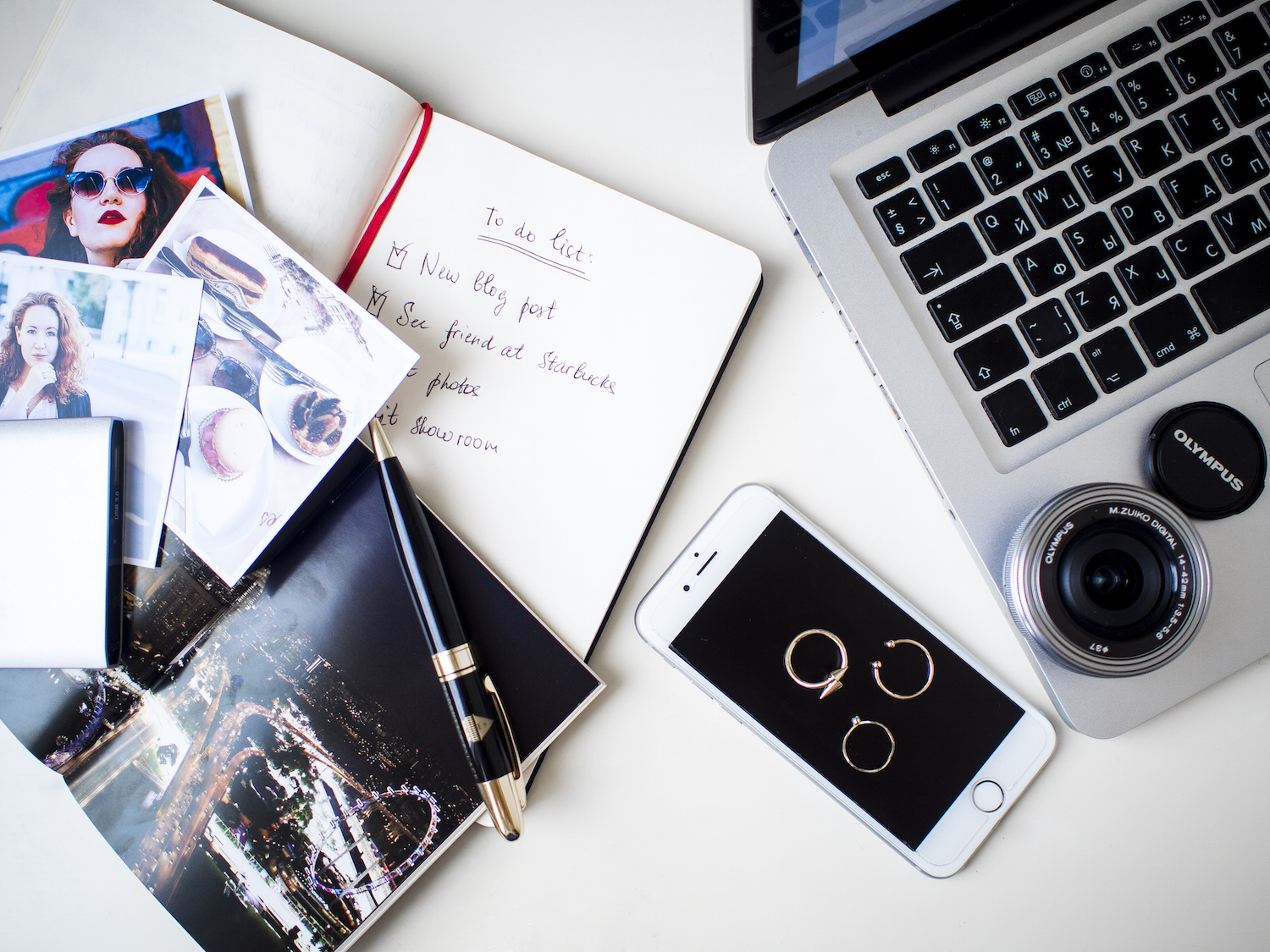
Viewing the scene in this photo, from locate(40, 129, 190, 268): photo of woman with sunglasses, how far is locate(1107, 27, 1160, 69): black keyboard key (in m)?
0.62

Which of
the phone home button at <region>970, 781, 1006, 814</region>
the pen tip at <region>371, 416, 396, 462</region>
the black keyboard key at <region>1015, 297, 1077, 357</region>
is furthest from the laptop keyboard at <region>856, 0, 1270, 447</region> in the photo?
the pen tip at <region>371, 416, 396, 462</region>

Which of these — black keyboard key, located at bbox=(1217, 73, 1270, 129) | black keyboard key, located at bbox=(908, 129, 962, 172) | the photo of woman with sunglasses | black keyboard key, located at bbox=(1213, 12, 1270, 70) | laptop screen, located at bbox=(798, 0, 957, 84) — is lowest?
black keyboard key, located at bbox=(1217, 73, 1270, 129)

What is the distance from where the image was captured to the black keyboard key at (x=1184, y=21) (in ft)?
1.47

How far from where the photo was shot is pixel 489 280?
50 cm

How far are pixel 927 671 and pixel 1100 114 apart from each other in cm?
38

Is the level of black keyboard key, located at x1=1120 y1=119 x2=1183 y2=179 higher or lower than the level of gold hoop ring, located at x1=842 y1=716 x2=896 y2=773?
higher

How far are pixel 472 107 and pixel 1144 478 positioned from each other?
526mm

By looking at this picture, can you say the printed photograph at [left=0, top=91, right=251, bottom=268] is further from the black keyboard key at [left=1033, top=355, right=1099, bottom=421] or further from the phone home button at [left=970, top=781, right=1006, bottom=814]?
the phone home button at [left=970, top=781, right=1006, bottom=814]

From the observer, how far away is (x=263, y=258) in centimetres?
47

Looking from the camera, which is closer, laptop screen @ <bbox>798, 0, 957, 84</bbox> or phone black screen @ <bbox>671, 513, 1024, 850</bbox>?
laptop screen @ <bbox>798, 0, 957, 84</bbox>

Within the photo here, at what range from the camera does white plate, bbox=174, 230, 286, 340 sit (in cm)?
47

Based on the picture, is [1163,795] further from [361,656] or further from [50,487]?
[50,487]

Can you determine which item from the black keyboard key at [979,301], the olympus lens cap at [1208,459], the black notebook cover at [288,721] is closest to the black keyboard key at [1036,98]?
the black keyboard key at [979,301]

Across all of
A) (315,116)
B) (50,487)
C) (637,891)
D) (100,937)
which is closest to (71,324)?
(50,487)
